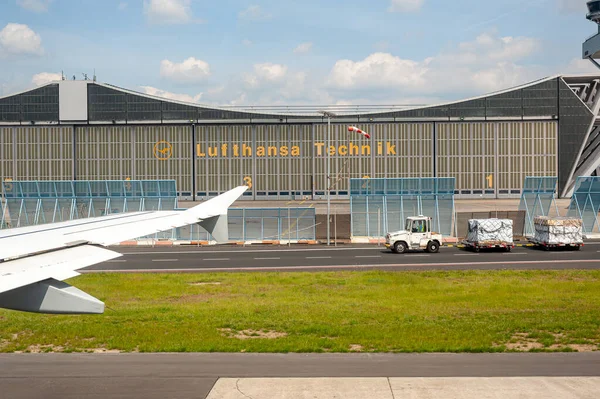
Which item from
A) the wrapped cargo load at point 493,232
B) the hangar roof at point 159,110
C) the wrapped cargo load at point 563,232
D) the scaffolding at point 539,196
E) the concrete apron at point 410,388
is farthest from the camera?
the hangar roof at point 159,110

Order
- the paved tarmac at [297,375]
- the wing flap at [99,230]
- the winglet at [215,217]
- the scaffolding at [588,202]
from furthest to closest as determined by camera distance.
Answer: the scaffolding at [588,202] → the winglet at [215,217] → the paved tarmac at [297,375] → the wing flap at [99,230]

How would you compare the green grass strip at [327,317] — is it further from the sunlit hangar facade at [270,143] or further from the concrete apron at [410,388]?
the sunlit hangar facade at [270,143]

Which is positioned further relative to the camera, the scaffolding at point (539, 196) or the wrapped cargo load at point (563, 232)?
the scaffolding at point (539, 196)

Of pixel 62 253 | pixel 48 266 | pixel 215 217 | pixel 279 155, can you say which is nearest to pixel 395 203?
pixel 279 155

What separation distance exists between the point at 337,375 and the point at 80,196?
4799 cm

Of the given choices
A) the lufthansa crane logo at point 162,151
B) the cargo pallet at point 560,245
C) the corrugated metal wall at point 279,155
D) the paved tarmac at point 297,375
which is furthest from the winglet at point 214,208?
the lufthansa crane logo at point 162,151

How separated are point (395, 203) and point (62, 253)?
47.2 meters

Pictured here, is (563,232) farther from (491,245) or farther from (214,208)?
(214,208)

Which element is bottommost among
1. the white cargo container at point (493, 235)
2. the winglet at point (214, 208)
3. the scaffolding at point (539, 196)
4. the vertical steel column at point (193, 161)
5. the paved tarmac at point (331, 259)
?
the paved tarmac at point (331, 259)

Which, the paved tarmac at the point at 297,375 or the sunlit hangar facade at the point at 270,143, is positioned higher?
the sunlit hangar facade at the point at 270,143

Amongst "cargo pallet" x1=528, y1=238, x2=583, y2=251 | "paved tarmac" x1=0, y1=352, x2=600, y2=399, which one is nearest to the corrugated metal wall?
"cargo pallet" x1=528, y1=238, x2=583, y2=251

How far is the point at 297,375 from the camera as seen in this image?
588 inches

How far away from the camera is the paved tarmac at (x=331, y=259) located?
3759cm

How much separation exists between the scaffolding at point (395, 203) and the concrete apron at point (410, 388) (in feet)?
135
